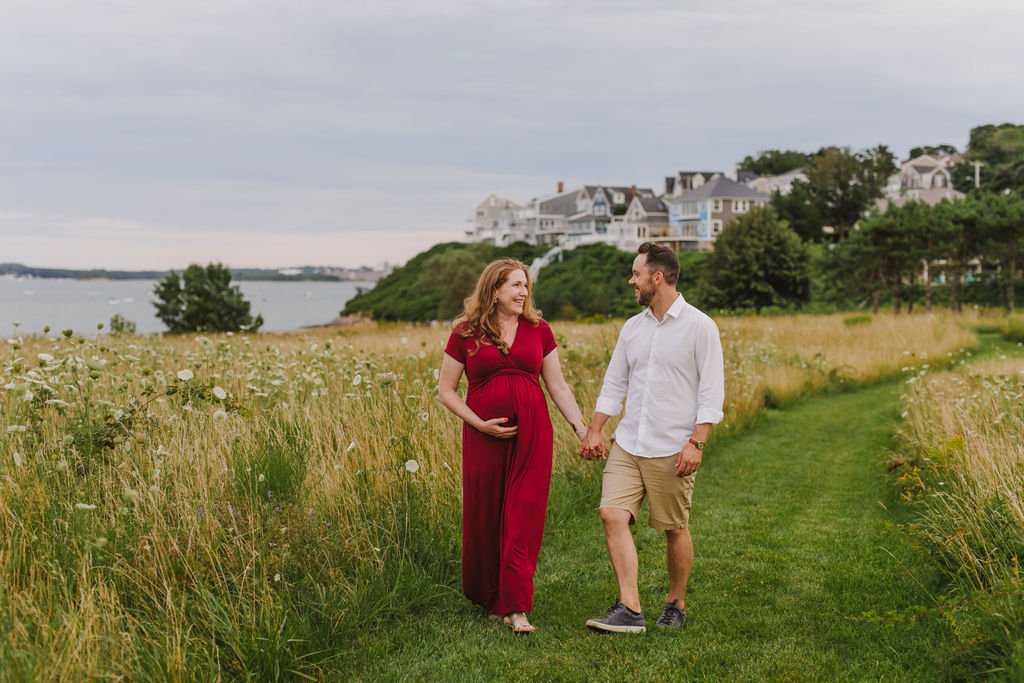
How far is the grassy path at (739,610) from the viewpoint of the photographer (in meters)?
4.70

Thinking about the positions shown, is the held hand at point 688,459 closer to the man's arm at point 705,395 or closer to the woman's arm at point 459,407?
the man's arm at point 705,395

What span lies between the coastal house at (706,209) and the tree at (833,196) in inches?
321

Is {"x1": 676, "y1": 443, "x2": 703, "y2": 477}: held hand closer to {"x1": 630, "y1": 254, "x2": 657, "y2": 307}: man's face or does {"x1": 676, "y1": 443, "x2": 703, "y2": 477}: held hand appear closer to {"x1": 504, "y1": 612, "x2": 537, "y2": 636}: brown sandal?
{"x1": 630, "y1": 254, "x2": 657, "y2": 307}: man's face

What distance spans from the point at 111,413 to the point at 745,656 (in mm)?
4344

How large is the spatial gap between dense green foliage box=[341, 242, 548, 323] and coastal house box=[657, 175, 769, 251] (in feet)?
50.5

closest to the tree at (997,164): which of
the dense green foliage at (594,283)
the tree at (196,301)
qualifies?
the dense green foliage at (594,283)

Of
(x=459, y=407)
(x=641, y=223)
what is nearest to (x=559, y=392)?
(x=459, y=407)

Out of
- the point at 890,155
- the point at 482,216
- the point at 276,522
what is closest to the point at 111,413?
the point at 276,522

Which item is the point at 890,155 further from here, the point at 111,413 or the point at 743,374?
the point at 111,413

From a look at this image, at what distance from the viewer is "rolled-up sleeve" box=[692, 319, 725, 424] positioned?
196 inches

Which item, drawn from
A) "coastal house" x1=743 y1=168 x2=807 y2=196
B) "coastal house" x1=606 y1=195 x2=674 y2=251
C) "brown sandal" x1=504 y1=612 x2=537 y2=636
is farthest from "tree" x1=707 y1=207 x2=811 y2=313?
"coastal house" x1=743 y1=168 x2=807 y2=196

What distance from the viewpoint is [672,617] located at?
5.36 metres

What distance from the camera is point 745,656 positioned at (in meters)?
4.92

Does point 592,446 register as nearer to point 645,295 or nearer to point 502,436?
point 502,436
